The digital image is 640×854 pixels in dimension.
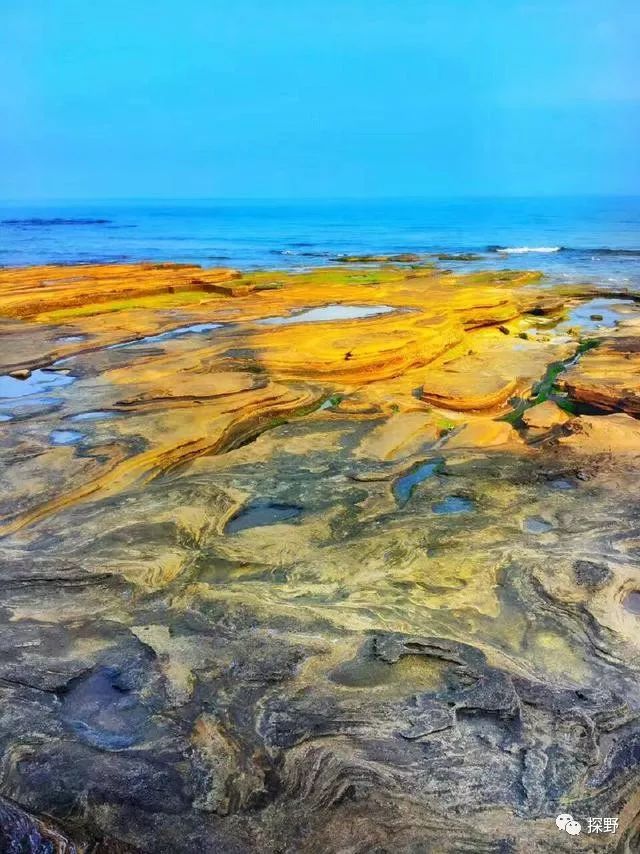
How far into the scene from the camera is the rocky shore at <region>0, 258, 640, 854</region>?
4.27 metres

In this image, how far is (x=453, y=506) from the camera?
8391mm

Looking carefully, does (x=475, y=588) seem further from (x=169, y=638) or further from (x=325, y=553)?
(x=169, y=638)

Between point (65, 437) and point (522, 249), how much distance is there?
4731 cm

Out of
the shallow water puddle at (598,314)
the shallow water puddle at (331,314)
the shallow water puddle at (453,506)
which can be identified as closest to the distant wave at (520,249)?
the shallow water puddle at (598,314)

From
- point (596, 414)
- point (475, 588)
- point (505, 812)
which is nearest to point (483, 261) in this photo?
point (596, 414)

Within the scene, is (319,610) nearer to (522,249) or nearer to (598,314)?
(598,314)

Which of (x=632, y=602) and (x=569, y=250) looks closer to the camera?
(x=632, y=602)

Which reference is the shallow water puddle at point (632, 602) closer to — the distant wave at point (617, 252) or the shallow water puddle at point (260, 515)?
the shallow water puddle at point (260, 515)

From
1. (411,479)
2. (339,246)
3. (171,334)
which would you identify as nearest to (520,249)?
(339,246)

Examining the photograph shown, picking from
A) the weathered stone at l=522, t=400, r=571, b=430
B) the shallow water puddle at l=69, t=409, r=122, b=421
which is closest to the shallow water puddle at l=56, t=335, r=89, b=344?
the shallow water puddle at l=69, t=409, r=122, b=421

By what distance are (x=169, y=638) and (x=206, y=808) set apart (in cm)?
183

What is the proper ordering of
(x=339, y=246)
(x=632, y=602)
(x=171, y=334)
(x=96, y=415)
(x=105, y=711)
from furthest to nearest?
(x=339, y=246), (x=171, y=334), (x=96, y=415), (x=632, y=602), (x=105, y=711)

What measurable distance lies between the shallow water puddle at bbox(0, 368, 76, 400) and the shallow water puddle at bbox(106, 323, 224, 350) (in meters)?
2.46

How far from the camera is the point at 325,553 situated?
7.25m
